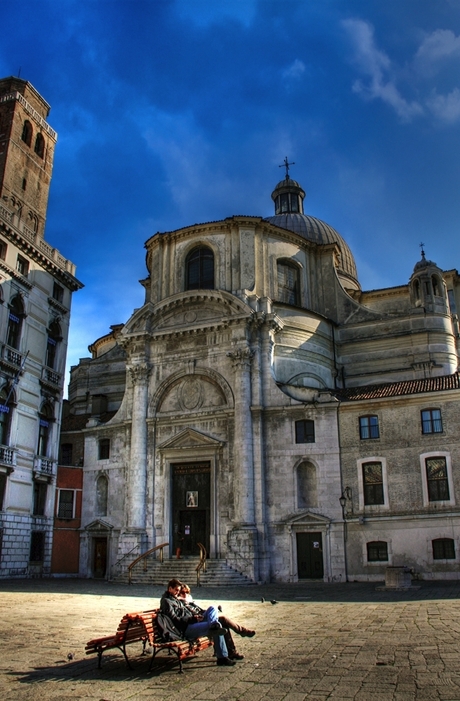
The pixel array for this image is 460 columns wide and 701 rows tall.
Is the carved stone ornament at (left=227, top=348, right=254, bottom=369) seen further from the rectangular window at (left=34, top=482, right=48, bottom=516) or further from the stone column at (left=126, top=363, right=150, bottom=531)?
the rectangular window at (left=34, top=482, right=48, bottom=516)

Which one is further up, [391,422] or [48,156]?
[48,156]

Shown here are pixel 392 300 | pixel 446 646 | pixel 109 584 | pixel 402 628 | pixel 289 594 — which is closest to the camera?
pixel 446 646

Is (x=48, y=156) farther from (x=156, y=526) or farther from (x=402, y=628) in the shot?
(x=402, y=628)

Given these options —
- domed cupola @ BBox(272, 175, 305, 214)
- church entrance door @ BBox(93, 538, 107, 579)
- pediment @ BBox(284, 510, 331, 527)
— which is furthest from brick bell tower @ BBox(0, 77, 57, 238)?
pediment @ BBox(284, 510, 331, 527)

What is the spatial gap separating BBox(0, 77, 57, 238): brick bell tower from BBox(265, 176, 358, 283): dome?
1790cm

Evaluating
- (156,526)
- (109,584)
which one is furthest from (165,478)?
(109,584)

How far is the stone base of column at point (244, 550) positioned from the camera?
31.0 meters

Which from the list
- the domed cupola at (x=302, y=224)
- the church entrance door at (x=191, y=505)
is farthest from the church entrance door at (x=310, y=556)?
the domed cupola at (x=302, y=224)

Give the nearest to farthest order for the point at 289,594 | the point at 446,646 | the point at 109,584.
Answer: the point at 446,646
the point at 289,594
the point at 109,584

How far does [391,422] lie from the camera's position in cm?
3141

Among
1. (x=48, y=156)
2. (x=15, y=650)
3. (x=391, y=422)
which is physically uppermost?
(x=48, y=156)

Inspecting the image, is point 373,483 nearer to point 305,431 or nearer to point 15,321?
point 305,431

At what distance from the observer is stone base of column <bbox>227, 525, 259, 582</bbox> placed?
30969mm

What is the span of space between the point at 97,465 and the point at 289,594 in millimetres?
17534
